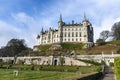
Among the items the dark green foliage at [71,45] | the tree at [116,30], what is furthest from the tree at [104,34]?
the dark green foliage at [71,45]

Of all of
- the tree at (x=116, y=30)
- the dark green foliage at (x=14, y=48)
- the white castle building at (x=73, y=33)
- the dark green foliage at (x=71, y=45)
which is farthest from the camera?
the dark green foliage at (x=14, y=48)

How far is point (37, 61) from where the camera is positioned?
3856 inches

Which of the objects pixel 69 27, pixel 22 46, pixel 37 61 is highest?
pixel 69 27

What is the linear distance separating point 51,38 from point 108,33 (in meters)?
33.8

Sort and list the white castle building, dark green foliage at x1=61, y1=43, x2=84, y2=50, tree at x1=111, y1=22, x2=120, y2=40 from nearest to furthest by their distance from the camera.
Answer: dark green foliage at x1=61, y1=43, x2=84, y2=50, tree at x1=111, y1=22, x2=120, y2=40, the white castle building

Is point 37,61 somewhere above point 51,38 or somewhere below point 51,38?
below

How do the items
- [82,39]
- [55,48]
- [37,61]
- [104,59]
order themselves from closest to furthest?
[104,59] → [37,61] → [55,48] → [82,39]

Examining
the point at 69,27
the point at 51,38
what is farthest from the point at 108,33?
the point at 51,38

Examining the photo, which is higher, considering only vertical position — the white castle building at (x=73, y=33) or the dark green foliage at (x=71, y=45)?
the white castle building at (x=73, y=33)

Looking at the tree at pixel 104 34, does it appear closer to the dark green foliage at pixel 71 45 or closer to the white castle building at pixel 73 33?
the white castle building at pixel 73 33

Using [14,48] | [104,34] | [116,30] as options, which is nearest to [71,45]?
[116,30]

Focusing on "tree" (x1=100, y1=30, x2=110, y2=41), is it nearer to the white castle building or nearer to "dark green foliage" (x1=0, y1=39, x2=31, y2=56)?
the white castle building

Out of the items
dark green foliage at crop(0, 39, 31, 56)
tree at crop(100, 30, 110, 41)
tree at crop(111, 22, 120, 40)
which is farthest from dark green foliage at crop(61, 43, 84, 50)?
dark green foliage at crop(0, 39, 31, 56)

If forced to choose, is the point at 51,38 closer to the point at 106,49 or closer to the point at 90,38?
the point at 90,38
